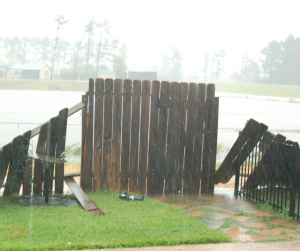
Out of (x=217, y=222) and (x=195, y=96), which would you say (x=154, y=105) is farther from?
(x=217, y=222)

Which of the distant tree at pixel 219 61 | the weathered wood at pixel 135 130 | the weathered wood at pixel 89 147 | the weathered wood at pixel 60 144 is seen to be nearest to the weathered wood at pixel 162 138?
the weathered wood at pixel 135 130

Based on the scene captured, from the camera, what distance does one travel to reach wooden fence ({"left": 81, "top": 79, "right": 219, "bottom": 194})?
12.5 ft

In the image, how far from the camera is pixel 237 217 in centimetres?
315

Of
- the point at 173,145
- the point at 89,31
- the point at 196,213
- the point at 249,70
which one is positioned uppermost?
the point at 89,31

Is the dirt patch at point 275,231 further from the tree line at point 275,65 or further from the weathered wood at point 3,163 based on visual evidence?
the tree line at point 275,65

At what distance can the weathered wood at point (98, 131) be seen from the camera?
3.79m

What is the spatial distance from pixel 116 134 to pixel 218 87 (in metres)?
2.18

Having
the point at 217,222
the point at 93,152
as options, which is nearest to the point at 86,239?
the point at 217,222

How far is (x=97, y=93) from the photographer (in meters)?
3.78

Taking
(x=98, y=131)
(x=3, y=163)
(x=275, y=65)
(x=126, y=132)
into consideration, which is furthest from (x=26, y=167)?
(x=275, y=65)

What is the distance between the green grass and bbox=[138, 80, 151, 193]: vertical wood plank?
0.99 m

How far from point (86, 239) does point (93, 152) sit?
68.1 inches

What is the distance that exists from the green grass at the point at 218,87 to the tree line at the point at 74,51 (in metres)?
0.16

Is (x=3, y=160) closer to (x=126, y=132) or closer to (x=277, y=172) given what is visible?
(x=126, y=132)
